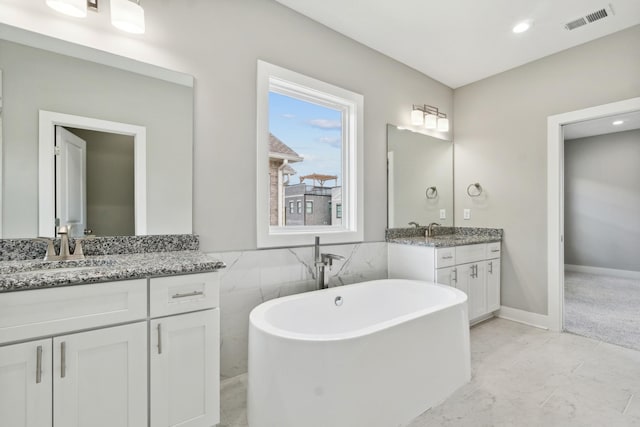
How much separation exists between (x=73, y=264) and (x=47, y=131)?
68cm

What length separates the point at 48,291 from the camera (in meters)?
1.14

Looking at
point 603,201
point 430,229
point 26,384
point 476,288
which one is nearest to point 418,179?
point 430,229

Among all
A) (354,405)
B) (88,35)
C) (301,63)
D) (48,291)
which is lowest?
(354,405)

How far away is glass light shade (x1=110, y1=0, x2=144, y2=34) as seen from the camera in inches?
62.7

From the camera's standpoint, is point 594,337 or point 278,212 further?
point 594,337

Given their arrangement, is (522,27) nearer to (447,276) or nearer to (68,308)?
(447,276)

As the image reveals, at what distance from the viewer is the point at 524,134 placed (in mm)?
3211

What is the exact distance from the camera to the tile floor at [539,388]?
1714 mm

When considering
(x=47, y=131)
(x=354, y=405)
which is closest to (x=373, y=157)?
(x=354, y=405)

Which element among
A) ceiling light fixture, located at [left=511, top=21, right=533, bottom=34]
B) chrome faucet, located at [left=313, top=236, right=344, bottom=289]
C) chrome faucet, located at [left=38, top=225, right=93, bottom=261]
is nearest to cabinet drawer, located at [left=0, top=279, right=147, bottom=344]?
chrome faucet, located at [left=38, top=225, right=93, bottom=261]

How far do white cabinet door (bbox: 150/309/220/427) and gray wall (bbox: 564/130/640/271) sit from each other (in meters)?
6.58

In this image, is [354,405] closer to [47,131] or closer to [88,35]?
[47,131]

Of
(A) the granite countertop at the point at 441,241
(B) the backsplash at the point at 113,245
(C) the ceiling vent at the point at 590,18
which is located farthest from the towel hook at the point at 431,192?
(B) the backsplash at the point at 113,245

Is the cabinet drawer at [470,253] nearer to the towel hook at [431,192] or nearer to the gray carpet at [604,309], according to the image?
the towel hook at [431,192]
